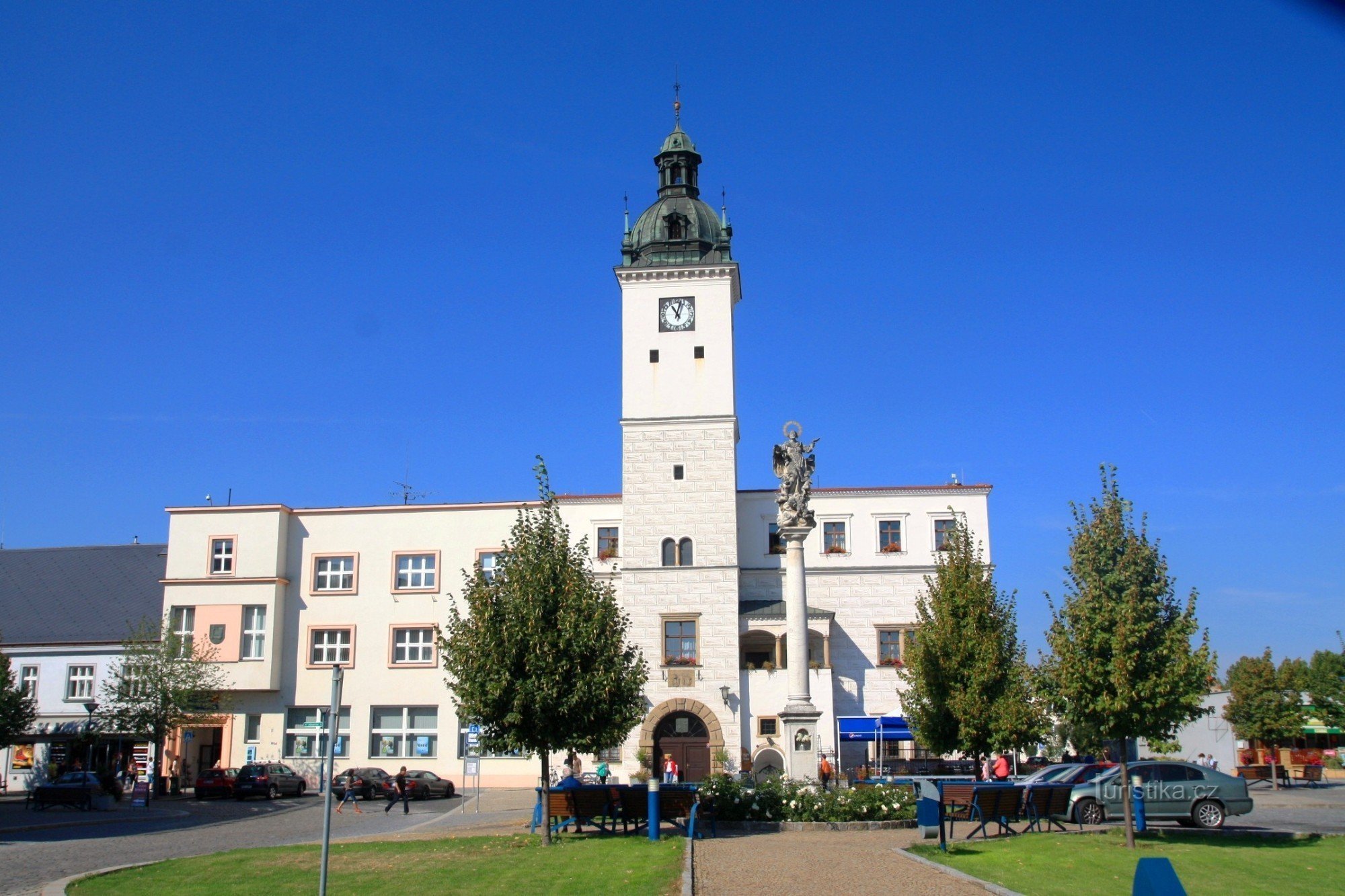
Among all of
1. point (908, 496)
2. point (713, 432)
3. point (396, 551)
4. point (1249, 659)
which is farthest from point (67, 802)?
point (1249, 659)

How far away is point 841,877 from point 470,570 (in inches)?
1321

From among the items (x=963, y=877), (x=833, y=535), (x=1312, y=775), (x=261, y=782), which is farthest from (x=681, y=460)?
(x=963, y=877)

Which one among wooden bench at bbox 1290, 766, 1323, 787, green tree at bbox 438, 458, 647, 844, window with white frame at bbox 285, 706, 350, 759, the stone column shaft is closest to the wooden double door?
the stone column shaft

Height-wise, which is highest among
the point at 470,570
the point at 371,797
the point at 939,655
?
the point at 470,570

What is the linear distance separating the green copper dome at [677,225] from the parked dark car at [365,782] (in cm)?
2245

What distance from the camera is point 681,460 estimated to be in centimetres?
4675

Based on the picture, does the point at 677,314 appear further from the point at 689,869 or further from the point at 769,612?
the point at 689,869

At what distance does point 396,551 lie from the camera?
48.8 metres

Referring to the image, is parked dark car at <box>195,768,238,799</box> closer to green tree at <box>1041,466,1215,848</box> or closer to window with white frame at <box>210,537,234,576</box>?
window with white frame at <box>210,537,234,576</box>

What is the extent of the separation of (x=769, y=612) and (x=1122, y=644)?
2487cm

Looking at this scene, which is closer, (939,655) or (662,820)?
(662,820)

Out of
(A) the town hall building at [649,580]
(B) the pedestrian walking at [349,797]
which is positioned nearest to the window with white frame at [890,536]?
(A) the town hall building at [649,580]

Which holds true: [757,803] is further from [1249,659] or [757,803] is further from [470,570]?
[1249,659]

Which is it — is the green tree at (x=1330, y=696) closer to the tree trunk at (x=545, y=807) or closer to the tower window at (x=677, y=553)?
the tower window at (x=677, y=553)
